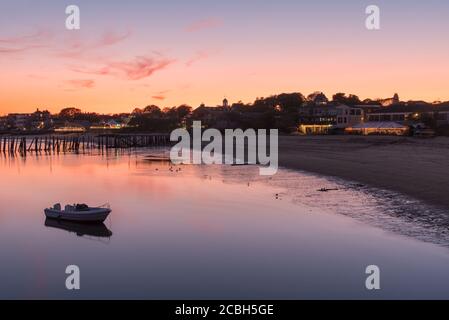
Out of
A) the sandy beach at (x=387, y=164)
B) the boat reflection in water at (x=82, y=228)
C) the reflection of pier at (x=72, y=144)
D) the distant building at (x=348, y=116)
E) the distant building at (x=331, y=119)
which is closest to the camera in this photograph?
the boat reflection in water at (x=82, y=228)

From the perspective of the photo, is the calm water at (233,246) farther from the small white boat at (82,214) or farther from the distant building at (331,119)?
the distant building at (331,119)

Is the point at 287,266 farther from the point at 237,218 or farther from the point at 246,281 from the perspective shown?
the point at 237,218

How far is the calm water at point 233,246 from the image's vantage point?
1195 cm

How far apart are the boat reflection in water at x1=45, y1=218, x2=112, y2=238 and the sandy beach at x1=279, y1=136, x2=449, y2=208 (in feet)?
46.7

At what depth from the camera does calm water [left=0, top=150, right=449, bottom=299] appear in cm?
1195

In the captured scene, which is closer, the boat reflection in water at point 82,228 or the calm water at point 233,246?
the calm water at point 233,246

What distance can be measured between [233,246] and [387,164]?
21773mm

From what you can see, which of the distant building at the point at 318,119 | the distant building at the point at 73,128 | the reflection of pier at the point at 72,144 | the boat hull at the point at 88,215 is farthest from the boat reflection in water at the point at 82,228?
the distant building at the point at 73,128

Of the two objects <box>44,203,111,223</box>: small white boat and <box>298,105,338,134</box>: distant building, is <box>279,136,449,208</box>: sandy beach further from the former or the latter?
<box>298,105,338,134</box>: distant building

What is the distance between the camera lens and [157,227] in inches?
750

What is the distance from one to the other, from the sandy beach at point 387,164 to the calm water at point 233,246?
1.68 metres

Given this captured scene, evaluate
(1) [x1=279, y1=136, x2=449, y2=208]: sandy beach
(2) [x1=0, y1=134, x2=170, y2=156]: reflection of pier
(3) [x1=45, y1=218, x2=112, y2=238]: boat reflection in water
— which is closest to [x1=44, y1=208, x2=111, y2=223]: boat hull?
(3) [x1=45, y1=218, x2=112, y2=238]: boat reflection in water

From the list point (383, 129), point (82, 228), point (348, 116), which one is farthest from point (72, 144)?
point (82, 228)
